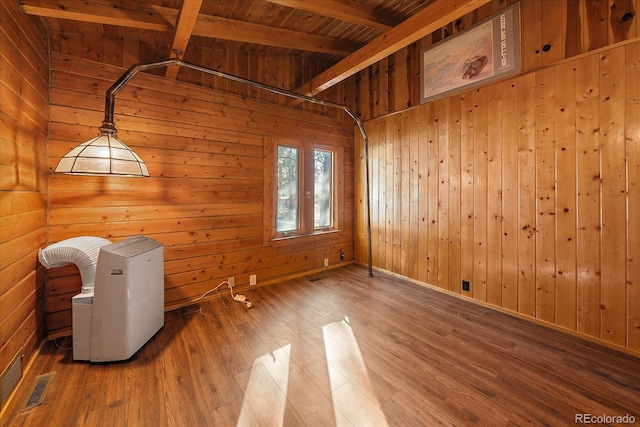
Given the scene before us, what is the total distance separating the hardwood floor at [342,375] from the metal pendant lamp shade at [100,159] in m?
1.48

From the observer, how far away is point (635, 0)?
2.03 m

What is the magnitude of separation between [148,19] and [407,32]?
7.64ft

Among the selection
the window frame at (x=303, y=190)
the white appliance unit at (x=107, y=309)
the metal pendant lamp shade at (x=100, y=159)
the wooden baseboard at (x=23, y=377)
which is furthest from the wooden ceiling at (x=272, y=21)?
the wooden baseboard at (x=23, y=377)

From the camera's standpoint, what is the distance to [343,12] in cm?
261

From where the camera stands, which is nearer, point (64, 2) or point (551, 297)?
point (64, 2)

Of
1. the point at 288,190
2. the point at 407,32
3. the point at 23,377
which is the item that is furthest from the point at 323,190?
the point at 23,377

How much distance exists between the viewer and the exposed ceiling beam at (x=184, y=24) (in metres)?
1.87

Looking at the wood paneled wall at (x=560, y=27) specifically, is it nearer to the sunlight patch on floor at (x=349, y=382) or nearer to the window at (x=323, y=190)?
the window at (x=323, y=190)

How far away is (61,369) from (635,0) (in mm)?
5276

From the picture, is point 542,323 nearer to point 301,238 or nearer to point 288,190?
point 301,238

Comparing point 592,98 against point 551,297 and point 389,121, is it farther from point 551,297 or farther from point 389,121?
A: point 389,121

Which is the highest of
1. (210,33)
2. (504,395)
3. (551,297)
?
(210,33)

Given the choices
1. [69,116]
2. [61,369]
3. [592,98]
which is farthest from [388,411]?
[69,116]

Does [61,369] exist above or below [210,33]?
below
